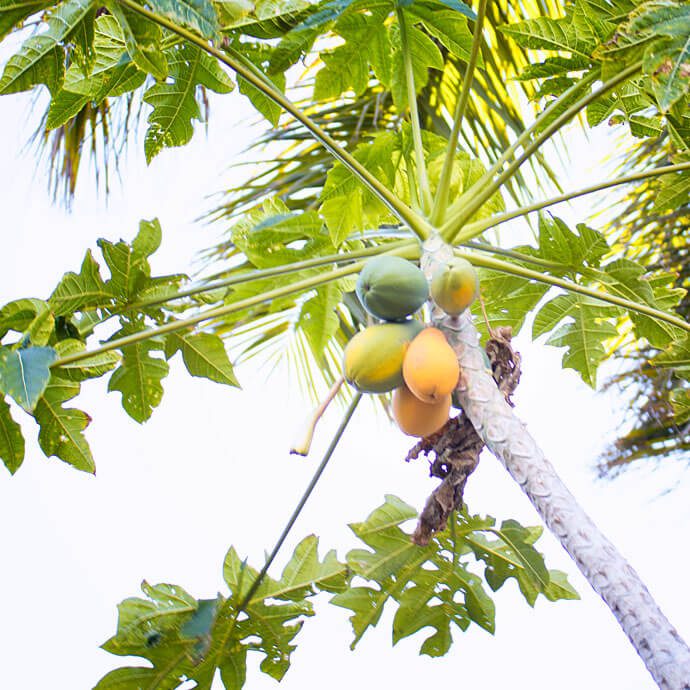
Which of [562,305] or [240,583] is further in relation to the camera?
[562,305]

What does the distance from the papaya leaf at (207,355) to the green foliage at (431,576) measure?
447mm

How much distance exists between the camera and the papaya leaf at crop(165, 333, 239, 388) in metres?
1.66

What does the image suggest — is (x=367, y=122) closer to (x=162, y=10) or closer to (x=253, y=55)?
(x=253, y=55)

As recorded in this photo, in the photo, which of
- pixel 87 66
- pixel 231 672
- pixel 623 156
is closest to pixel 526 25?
pixel 87 66

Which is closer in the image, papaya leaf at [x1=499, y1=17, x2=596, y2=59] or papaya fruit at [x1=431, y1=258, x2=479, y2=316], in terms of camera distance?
papaya fruit at [x1=431, y1=258, x2=479, y2=316]

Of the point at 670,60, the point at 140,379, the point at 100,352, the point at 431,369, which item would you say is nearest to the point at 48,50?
the point at 100,352

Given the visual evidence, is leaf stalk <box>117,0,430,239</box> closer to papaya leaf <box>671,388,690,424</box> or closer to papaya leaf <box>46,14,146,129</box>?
papaya leaf <box>46,14,146,129</box>

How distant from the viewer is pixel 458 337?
141 cm

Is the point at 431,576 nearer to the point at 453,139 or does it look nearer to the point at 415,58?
the point at 453,139

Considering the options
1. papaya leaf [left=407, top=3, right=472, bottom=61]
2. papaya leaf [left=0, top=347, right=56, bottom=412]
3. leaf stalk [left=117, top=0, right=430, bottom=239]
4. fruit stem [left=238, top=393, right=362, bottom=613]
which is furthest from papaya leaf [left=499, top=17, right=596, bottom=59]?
papaya leaf [left=0, top=347, right=56, bottom=412]

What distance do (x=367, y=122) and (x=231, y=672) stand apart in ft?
9.08

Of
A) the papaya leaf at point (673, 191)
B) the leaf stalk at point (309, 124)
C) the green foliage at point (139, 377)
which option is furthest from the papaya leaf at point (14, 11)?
the papaya leaf at point (673, 191)

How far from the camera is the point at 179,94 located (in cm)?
178

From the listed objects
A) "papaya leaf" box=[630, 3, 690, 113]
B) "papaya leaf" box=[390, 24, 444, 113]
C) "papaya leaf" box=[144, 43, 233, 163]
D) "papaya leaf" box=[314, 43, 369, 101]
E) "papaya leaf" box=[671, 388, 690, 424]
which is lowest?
"papaya leaf" box=[671, 388, 690, 424]
